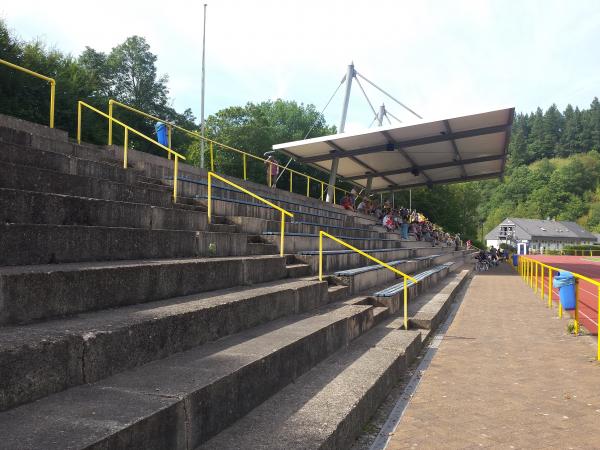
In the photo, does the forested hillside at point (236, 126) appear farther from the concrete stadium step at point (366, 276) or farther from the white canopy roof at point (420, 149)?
the concrete stadium step at point (366, 276)

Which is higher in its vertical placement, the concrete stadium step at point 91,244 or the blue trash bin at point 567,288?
the concrete stadium step at point 91,244

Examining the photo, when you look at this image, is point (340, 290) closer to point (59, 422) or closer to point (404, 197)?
point (59, 422)

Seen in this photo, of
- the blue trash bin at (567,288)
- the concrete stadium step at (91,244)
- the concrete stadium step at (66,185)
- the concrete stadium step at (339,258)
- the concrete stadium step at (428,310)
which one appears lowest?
the concrete stadium step at (428,310)

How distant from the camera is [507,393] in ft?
17.2

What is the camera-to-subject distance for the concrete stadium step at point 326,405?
299cm

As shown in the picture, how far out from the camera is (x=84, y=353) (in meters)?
2.80

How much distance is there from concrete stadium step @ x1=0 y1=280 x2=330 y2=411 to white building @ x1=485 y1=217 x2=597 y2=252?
111m

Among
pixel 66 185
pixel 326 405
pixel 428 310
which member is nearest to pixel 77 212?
pixel 66 185

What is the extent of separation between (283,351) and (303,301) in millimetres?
2210

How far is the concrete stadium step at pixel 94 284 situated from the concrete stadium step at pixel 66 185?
1.48 metres

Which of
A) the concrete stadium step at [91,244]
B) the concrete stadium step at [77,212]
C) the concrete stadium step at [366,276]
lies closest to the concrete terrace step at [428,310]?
the concrete stadium step at [366,276]

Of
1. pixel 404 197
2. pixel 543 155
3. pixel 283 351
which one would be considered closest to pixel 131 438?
pixel 283 351

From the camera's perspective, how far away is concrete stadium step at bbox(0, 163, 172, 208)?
189 inches

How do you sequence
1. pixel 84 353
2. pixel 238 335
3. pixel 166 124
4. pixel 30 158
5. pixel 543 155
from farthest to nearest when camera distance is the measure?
pixel 543 155, pixel 166 124, pixel 30 158, pixel 238 335, pixel 84 353
